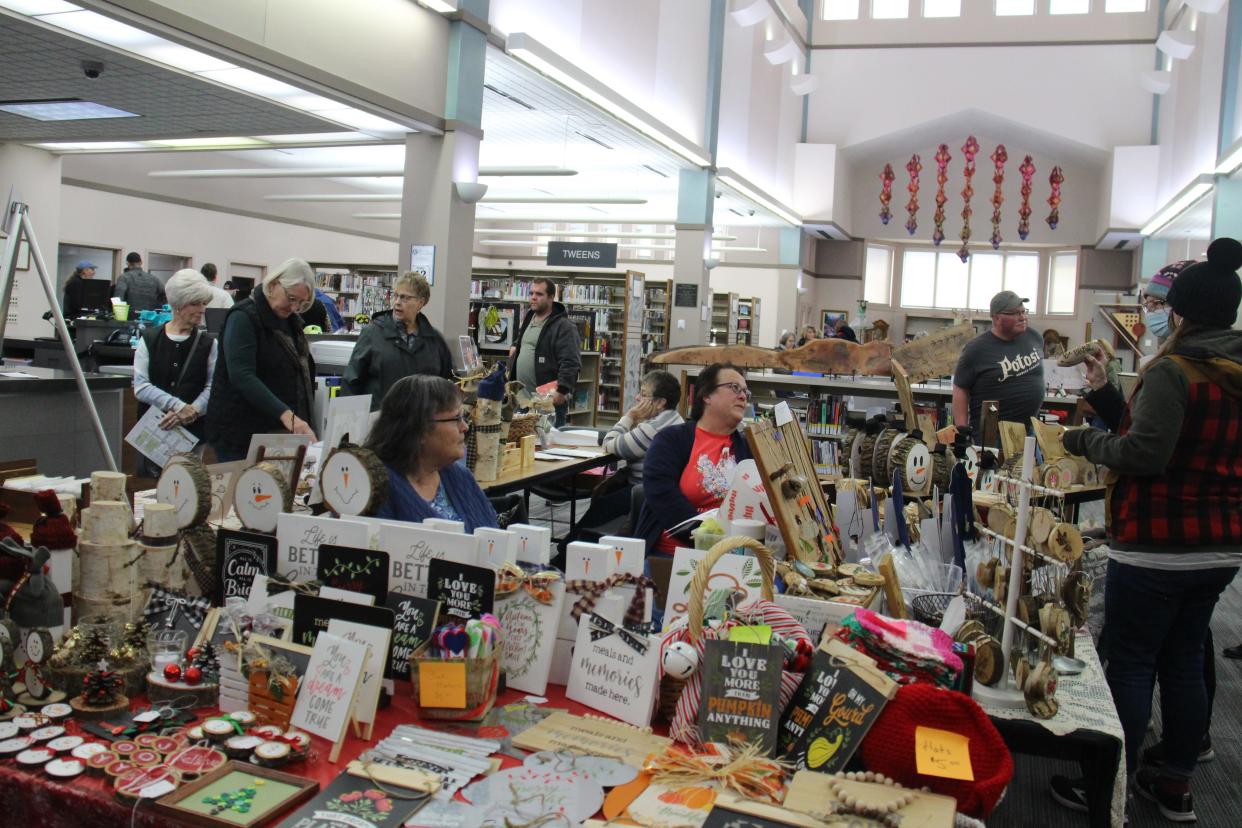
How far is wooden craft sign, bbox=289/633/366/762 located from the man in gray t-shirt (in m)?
3.76

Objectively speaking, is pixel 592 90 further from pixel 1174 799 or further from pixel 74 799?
pixel 74 799

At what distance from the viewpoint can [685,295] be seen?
12281mm

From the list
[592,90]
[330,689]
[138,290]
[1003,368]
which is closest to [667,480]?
[330,689]

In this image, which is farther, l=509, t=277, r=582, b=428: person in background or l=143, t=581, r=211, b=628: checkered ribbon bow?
l=509, t=277, r=582, b=428: person in background

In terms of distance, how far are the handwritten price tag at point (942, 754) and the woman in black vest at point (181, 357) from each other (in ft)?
12.4

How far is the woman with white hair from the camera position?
4.01 m

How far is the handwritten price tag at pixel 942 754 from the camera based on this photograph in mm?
1481

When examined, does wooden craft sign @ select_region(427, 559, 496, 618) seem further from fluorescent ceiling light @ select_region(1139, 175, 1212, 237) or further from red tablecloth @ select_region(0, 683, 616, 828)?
fluorescent ceiling light @ select_region(1139, 175, 1212, 237)

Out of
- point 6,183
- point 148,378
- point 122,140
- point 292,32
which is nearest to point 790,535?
point 148,378

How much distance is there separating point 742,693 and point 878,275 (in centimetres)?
1896

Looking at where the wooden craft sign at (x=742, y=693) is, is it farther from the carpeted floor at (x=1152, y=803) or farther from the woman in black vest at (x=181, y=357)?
the woman in black vest at (x=181, y=357)

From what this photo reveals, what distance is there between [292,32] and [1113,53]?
1520 centimetres

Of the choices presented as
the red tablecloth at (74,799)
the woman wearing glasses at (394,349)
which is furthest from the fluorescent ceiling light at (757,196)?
the red tablecloth at (74,799)

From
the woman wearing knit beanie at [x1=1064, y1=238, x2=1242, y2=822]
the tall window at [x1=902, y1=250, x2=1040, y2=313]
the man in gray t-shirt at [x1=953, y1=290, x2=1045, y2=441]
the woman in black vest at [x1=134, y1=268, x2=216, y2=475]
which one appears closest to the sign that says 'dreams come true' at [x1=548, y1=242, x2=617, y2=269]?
the man in gray t-shirt at [x1=953, y1=290, x2=1045, y2=441]
